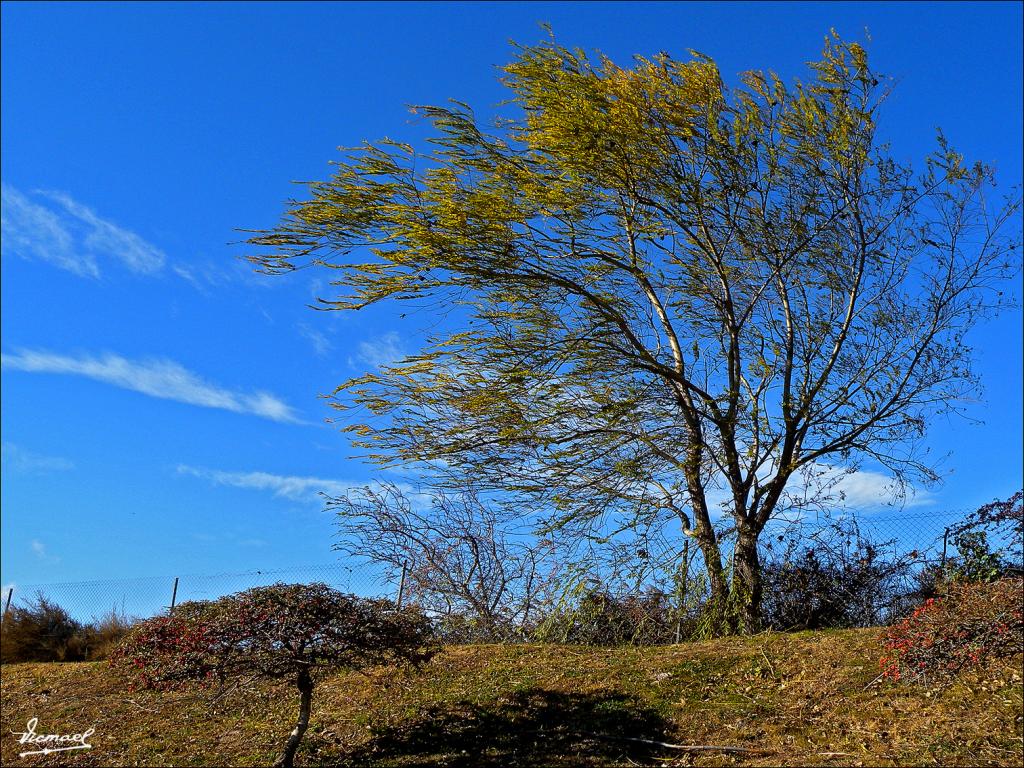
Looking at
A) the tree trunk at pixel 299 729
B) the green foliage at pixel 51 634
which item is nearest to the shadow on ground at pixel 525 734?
the tree trunk at pixel 299 729

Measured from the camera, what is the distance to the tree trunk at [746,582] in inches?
345

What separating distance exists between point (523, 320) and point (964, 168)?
5952mm

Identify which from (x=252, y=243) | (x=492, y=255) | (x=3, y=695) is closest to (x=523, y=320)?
(x=492, y=255)

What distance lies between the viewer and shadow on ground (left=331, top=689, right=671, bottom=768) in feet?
19.3

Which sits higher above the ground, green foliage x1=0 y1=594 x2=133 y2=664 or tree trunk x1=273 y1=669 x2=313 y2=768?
green foliage x1=0 y1=594 x2=133 y2=664

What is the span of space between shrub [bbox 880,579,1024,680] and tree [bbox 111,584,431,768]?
3.90m

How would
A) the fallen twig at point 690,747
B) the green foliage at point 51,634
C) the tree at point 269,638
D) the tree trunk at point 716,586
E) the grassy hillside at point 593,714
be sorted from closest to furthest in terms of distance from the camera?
the grassy hillside at point 593,714
the fallen twig at point 690,747
the tree at point 269,638
the tree trunk at point 716,586
the green foliage at point 51,634

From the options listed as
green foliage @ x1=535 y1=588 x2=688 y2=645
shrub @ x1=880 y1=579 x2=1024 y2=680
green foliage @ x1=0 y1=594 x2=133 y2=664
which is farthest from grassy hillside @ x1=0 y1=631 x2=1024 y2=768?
green foliage @ x1=0 y1=594 x2=133 y2=664

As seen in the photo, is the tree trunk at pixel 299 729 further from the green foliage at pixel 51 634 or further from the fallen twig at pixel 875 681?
the green foliage at pixel 51 634

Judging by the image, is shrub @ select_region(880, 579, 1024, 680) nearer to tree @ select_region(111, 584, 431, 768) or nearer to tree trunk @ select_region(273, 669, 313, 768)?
tree @ select_region(111, 584, 431, 768)

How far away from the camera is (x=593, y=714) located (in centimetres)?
646

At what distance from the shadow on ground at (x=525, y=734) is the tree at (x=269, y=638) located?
2.33ft

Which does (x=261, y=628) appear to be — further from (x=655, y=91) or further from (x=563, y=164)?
(x=655, y=91)
